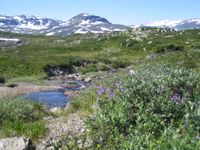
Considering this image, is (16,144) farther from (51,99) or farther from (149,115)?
(51,99)

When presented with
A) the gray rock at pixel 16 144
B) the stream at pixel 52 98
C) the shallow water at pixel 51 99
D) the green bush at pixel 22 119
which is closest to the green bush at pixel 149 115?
the gray rock at pixel 16 144

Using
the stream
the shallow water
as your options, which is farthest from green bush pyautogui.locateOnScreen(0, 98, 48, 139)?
the shallow water

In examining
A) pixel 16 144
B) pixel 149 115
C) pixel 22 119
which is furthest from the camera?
pixel 22 119

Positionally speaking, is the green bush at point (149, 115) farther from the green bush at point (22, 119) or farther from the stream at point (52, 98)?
the stream at point (52, 98)

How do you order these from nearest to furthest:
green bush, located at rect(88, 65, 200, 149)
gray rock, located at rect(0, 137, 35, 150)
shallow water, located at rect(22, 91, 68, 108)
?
1. green bush, located at rect(88, 65, 200, 149)
2. gray rock, located at rect(0, 137, 35, 150)
3. shallow water, located at rect(22, 91, 68, 108)

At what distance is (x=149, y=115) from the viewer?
9.05m

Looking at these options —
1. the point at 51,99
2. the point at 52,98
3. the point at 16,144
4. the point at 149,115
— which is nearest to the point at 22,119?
the point at 16,144

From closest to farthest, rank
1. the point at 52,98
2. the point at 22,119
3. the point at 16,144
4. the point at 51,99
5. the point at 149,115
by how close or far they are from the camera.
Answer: the point at 149,115, the point at 16,144, the point at 22,119, the point at 51,99, the point at 52,98

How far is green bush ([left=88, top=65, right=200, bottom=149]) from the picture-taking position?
7453 millimetres

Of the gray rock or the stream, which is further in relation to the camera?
the stream

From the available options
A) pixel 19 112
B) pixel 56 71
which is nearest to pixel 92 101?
pixel 19 112

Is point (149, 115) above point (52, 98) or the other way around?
above

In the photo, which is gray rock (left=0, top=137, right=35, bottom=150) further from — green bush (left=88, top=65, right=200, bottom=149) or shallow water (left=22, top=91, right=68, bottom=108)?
shallow water (left=22, top=91, right=68, bottom=108)

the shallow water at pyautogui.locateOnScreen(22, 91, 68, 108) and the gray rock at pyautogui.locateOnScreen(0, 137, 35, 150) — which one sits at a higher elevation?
the gray rock at pyautogui.locateOnScreen(0, 137, 35, 150)
